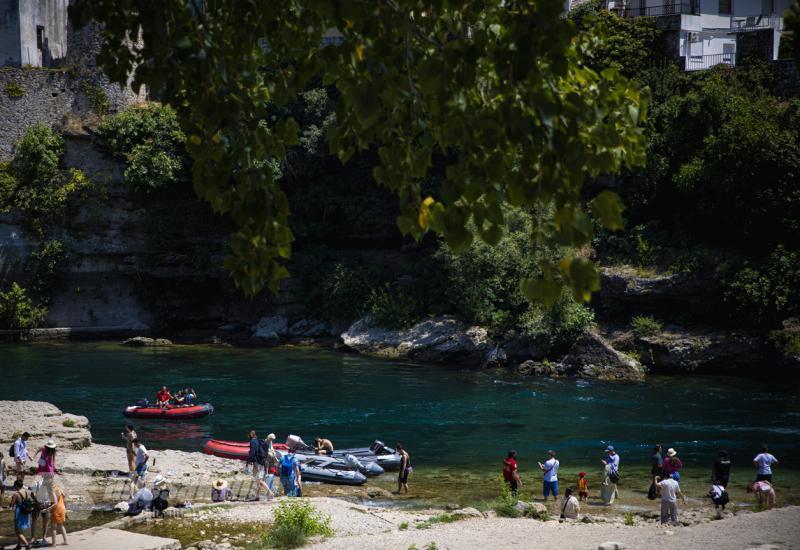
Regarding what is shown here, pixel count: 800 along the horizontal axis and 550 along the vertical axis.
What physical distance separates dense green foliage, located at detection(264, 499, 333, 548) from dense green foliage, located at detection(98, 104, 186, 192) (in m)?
27.7

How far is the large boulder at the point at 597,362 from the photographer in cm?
3306

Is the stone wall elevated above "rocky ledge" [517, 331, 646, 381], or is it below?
above

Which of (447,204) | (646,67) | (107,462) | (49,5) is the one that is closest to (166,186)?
(49,5)

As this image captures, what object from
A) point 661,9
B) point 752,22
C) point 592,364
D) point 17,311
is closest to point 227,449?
point 592,364

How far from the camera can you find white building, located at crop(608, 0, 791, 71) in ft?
131

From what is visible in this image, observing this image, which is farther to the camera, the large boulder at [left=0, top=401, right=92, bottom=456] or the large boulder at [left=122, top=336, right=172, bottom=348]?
the large boulder at [left=122, top=336, right=172, bottom=348]

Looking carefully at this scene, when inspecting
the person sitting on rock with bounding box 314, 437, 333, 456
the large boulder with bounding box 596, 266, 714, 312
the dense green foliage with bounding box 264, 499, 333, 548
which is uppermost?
Result: the large boulder with bounding box 596, 266, 714, 312

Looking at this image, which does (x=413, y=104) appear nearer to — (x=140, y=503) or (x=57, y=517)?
(x=57, y=517)

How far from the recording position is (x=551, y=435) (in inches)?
1018

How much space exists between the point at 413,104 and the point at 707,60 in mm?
37642

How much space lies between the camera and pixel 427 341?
37031 millimetres

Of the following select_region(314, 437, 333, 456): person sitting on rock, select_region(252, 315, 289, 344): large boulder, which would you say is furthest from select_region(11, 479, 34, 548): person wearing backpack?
select_region(252, 315, 289, 344): large boulder

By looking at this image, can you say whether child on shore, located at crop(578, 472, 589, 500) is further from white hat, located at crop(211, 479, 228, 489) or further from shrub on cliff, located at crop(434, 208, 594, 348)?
shrub on cliff, located at crop(434, 208, 594, 348)

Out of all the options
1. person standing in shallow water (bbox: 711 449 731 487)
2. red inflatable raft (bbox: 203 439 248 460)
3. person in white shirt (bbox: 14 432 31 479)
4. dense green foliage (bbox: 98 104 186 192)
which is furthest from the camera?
dense green foliage (bbox: 98 104 186 192)
